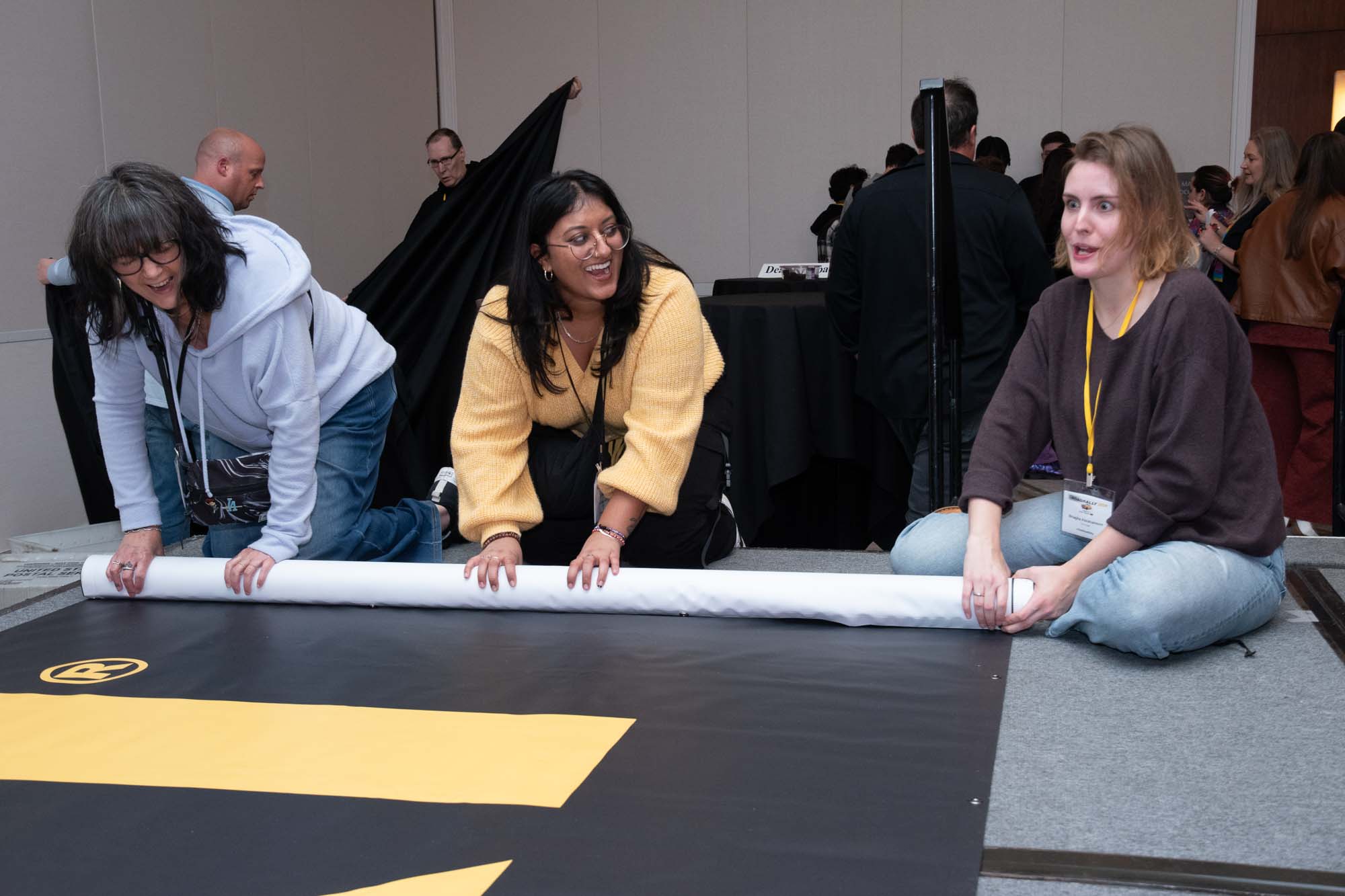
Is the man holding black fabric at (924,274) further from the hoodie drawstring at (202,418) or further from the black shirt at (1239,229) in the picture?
the hoodie drawstring at (202,418)

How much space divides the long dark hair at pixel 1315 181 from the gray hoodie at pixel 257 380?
3036 mm

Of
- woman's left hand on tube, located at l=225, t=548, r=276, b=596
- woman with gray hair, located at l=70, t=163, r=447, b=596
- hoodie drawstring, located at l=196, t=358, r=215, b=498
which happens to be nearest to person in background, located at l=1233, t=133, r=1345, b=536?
woman with gray hair, located at l=70, t=163, r=447, b=596

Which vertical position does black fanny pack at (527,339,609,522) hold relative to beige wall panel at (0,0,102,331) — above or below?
below

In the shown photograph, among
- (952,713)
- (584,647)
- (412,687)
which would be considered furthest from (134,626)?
(952,713)

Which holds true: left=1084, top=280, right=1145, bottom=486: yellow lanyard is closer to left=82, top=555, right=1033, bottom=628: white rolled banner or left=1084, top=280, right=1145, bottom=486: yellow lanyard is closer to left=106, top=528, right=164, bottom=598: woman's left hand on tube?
left=82, top=555, right=1033, bottom=628: white rolled banner

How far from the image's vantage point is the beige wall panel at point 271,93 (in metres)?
5.22

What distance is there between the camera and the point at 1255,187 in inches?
165

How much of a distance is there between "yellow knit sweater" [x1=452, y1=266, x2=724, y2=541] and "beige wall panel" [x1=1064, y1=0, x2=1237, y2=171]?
16.4 ft

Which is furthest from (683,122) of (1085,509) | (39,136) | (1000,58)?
(1085,509)

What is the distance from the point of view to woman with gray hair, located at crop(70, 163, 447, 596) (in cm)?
200

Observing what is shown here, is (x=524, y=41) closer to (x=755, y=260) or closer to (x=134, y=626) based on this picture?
(x=755, y=260)

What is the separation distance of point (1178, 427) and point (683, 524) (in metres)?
1.05

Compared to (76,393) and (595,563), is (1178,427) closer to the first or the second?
(595,563)

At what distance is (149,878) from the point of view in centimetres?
122
